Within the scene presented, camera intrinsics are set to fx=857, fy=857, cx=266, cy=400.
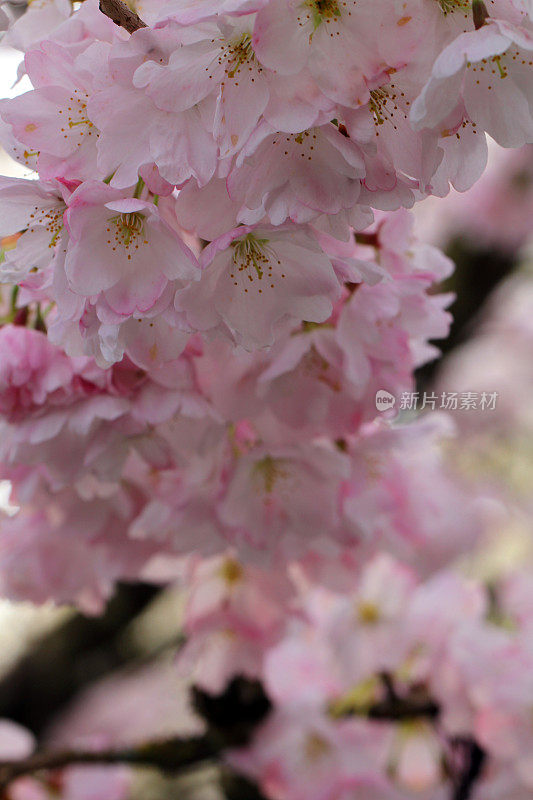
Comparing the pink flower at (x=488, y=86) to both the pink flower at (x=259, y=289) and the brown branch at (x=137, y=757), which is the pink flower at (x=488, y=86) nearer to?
the pink flower at (x=259, y=289)

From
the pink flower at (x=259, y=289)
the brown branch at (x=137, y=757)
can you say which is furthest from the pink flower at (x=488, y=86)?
the brown branch at (x=137, y=757)

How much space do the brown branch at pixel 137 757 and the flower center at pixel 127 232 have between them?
0.70m

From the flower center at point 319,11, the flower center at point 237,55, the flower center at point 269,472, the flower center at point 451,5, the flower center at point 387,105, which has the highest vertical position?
the flower center at point 451,5

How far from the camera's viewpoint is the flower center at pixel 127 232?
515mm

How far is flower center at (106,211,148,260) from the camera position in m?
0.51

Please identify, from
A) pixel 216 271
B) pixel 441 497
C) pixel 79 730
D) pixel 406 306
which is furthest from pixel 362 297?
pixel 79 730

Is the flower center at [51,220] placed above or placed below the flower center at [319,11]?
below

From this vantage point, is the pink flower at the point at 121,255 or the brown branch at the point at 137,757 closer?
the pink flower at the point at 121,255

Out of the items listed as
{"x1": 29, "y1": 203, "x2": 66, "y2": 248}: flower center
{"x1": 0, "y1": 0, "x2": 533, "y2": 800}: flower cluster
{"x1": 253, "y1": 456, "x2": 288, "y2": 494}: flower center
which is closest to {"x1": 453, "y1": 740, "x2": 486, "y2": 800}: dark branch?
{"x1": 0, "y1": 0, "x2": 533, "y2": 800}: flower cluster

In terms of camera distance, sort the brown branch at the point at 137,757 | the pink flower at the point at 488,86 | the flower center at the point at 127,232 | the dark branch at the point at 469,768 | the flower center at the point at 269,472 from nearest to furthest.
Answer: the pink flower at the point at 488,86, the flower center at the point at 127,232, the flower center at the point at 269,472, the brown branch at the point at 137,757, the dark branch at the point at 469,768

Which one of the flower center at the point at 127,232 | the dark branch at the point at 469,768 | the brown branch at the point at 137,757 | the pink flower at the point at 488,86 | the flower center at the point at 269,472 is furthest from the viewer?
the dark branch at the point at 469,768

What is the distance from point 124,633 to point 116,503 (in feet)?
4.05

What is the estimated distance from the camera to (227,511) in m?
0.75

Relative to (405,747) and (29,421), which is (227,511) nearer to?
(29,421)
